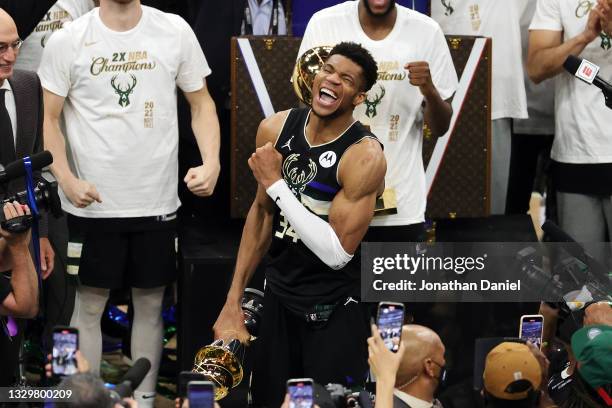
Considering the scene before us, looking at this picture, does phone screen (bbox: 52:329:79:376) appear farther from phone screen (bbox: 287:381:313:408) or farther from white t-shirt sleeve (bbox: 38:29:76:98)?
white t-shirt sleeve (bbox: 38:29:76:98)

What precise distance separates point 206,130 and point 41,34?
3.53 ft

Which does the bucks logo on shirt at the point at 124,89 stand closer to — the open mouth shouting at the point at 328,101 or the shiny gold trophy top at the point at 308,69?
the shiny gold trophy top at the point at 308,69

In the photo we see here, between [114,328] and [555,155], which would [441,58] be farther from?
[114,328]

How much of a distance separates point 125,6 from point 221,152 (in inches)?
45.8

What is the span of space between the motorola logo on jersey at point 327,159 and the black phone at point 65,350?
189 centimetres

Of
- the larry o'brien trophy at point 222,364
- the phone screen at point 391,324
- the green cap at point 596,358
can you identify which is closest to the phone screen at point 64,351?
the phone screen at point 391,324

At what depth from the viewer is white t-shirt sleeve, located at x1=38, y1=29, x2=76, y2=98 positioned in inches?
247

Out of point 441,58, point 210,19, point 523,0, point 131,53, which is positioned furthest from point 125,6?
point 523,0

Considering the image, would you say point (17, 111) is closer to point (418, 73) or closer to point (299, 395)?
point (418, 73)

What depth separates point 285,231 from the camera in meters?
5.63

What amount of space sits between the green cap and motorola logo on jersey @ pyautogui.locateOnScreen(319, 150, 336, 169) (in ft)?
4.58

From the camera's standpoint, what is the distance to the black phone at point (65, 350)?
388 cm

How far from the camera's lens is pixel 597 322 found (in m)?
5.22

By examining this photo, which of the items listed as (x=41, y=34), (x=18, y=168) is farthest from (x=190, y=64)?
(x=18, y=168)
